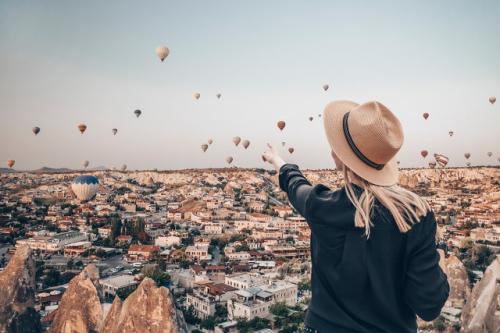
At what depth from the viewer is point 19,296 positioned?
8.30 meters

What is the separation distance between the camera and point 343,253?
0.74 metres

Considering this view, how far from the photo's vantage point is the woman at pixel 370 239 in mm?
710

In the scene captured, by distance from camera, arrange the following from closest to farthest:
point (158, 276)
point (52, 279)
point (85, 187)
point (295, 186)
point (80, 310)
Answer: point (295, 186), point (80, 310), point (158, 276), point (52, 279), point (85, 187)

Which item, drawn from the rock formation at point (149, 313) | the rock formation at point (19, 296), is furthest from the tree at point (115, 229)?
the rock formation at point (149, 313)

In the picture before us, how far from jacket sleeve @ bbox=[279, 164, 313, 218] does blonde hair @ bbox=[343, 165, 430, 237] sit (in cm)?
8

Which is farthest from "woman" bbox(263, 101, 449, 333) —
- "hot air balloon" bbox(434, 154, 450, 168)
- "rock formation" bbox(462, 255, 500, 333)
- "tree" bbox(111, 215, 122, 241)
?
"hot air balloon" bbox(434, 154, 450, 168)

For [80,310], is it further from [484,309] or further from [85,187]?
[85,187]

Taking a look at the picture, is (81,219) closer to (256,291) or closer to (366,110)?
(256,291)

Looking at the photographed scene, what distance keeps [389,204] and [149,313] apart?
6.25 meters

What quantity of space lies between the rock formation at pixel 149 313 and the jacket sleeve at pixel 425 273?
6.12 meters

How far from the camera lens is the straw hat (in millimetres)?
747

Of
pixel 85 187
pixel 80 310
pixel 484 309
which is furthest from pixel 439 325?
pixel 85 187

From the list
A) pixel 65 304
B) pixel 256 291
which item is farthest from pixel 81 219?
pixel 65 304

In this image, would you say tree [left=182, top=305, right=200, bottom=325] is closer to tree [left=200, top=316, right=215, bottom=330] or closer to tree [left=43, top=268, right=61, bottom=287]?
tree [left=200, top=316, right=215, bottom=330]
